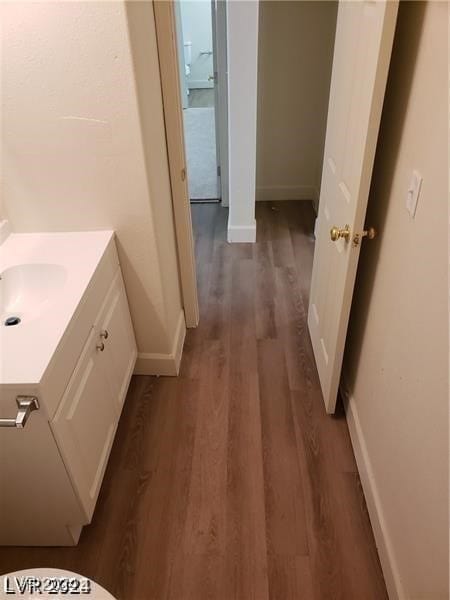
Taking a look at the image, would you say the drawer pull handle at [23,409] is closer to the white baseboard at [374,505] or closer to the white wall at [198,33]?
the white baseboard at [374,505]

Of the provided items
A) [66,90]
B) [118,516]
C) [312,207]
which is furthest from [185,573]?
[312,207]

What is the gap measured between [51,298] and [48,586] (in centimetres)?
79

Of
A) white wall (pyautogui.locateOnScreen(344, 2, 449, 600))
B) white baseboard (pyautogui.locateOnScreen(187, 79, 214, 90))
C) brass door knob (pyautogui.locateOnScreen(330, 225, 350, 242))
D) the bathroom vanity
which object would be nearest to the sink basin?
the bathroom vanity

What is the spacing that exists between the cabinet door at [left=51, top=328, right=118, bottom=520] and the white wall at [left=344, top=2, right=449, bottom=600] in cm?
98

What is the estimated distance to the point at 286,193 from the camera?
391 centimetres

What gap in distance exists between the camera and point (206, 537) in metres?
1.52

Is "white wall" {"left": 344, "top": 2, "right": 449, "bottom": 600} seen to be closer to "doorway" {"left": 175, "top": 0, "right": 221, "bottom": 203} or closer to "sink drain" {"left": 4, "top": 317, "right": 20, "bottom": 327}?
"sink drain" {"left": 4, "top": 317, "right": 20, "bottom": 327}

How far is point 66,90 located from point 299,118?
2.51 meters

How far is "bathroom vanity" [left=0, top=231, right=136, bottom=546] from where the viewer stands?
1158 mm

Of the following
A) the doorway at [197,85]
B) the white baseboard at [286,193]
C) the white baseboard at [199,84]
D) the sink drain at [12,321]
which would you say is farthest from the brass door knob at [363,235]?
the white baseboard at [199,84]

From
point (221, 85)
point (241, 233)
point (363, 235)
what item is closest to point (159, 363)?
point (363, 235)

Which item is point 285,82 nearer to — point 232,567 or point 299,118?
point 299,118

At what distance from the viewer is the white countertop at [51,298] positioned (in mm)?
1133

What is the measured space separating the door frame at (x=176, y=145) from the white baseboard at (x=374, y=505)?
98cm
